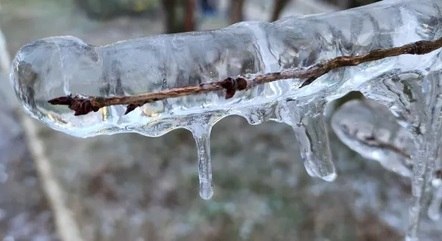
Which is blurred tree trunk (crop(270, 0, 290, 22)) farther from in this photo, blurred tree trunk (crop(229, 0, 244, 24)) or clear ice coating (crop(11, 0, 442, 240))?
clear ice coating (crop(11, 0, 442, 240))

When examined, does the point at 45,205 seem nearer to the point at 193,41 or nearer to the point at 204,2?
the point at 204,2

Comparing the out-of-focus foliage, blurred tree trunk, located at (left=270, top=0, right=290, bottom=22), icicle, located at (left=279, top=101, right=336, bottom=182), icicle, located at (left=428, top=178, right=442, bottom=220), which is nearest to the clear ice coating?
icicle, located at (left=279, top=101, right=336, bottom=182)

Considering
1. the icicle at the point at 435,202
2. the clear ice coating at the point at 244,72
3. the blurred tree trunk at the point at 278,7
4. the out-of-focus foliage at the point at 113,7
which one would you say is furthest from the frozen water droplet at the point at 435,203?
the out-of-focus foliage at the point at 113,7

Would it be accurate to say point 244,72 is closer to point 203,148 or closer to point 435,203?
A: point 203,148

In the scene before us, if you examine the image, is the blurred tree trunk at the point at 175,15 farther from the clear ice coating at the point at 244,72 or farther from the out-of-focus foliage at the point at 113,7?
the clear ice coating at the point at 244,72

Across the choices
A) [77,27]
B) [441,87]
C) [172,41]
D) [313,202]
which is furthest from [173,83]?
[77,27]

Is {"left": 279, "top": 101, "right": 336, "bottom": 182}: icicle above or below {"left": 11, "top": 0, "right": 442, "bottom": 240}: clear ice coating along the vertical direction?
below
